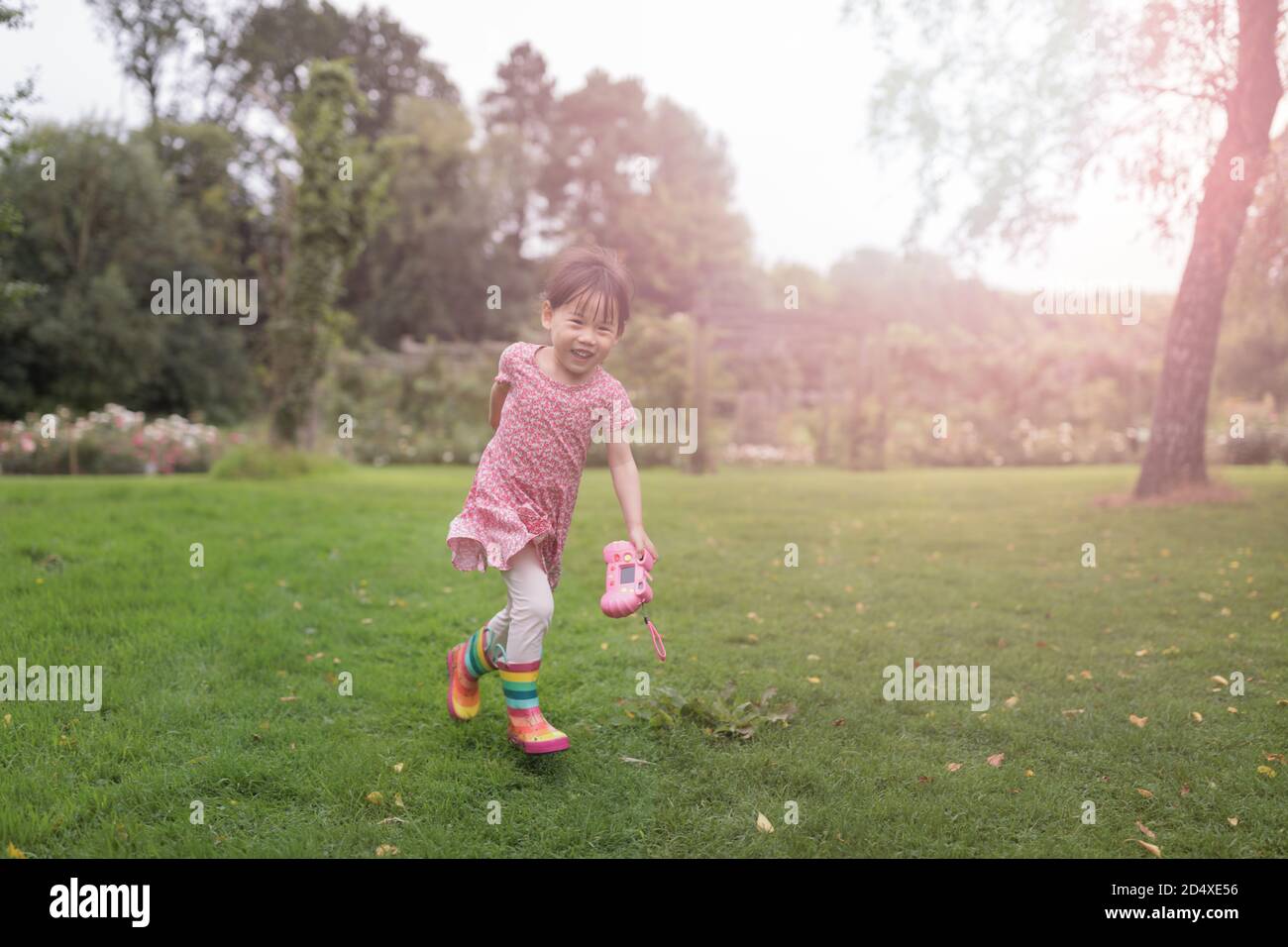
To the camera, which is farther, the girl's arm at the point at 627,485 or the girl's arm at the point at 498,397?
the girl's arm at the point at 498,397

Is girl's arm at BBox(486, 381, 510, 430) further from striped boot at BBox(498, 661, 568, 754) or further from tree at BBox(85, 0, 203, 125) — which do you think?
tree at BBox(85, 0, 203, 125)

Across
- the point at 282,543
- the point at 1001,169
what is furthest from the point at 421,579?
the point at 1001,169

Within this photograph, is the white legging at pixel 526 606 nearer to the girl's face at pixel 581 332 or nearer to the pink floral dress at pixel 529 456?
the pink floral dress at pixel 529 456

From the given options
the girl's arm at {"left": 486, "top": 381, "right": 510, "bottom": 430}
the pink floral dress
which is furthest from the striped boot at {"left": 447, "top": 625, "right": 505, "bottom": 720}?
the girl's arm at {"left": 486, "top": 381, "right": 510, "bottom": 430}

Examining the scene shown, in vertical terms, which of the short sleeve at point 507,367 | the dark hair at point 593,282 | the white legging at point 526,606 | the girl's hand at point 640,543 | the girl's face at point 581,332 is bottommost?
the white legging at point 526,606

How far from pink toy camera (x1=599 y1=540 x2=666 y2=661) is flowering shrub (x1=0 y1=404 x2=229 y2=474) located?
1310 cm

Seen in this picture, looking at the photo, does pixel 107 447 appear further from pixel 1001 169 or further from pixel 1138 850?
pixel 1138 850

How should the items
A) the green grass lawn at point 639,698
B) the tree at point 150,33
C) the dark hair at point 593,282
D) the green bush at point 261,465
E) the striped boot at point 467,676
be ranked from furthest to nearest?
1. the tree at point 150,33
2. the green bush at point 261,465
3. the striped boot at point 467,676
4. the dark hair at point 593,282
5. the green grass lawn at point 639,698

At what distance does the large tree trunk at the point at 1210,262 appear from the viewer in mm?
9516

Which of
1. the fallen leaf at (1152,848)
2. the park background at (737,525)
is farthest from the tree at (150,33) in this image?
the fallen leaf at (1152,848)

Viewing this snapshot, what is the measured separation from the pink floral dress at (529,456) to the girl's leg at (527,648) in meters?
0.09

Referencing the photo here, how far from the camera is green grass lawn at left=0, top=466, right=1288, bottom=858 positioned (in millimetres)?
3109
